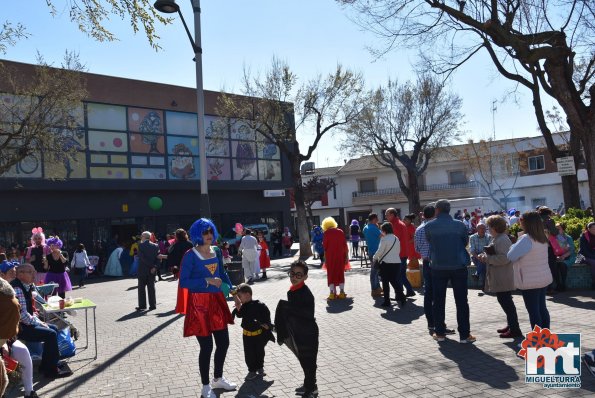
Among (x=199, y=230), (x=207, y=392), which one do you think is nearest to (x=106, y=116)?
(x=199, y=230)

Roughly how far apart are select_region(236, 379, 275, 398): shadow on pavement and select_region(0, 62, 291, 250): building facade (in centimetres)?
1839

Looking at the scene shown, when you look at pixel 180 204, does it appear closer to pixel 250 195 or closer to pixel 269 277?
pixel 250 195

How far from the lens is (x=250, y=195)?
3256cm

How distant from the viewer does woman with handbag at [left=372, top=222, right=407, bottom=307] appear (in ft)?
30.3

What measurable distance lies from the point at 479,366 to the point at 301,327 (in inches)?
80.9

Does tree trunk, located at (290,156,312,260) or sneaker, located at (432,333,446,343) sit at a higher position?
tree trunk, located at (290,156,312,260)

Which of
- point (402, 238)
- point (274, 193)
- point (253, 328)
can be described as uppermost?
point (274, 193)

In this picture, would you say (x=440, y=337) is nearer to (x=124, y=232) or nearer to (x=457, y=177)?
(x=124, y=232)

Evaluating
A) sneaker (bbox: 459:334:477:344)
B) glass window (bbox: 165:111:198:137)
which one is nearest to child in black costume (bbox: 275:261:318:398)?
sneaker (bbox: 459:334:477:344)

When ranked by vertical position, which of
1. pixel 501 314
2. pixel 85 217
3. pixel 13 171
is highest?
pixel 13 171

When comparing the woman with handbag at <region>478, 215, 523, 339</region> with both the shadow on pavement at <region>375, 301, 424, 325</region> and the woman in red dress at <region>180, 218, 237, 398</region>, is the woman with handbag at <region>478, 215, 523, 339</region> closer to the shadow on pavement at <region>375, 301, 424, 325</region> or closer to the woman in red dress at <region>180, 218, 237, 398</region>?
the shadow on pavement at <region>375, 301, 424, 325</region>

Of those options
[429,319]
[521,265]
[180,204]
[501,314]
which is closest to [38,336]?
[429,319]

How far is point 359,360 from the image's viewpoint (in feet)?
19.9

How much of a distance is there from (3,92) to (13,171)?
381 cm
